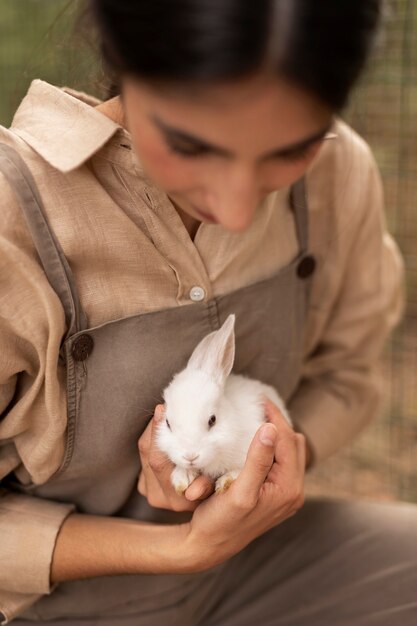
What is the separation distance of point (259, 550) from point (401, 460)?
0.89 metres

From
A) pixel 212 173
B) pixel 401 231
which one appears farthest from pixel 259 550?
pixel 401 231

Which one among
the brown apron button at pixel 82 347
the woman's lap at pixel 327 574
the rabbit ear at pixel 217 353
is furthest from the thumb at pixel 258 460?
the woman's lap at pixel 327 574

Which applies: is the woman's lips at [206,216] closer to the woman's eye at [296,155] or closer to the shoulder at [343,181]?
the woman's eye at [296,155]

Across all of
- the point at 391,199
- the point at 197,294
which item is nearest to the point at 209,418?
the point at 197,294

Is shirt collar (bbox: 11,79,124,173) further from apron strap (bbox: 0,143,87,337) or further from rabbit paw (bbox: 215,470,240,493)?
rabbit paw (bbox: 215,470,240,493)

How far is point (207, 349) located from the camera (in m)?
0.93

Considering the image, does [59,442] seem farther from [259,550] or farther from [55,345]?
[259,550]

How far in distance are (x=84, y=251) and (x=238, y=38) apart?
13.8 inches

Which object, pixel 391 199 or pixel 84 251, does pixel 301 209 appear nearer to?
pixel 84 251

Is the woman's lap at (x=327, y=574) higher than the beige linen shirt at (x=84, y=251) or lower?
lower

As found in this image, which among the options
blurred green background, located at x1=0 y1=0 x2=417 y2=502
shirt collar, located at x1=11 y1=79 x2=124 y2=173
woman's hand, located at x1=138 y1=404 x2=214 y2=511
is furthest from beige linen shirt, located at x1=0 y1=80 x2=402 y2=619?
blurred green background, located at x1=0 y1=0 x2=417 y2=502

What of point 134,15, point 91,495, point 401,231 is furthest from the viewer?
point 401,231

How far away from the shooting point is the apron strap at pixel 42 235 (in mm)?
827

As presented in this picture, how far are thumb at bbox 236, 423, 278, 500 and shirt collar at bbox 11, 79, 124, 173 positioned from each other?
36 cm
